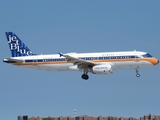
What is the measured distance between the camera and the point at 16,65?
130875mm

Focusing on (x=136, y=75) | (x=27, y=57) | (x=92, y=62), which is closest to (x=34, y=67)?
(x=27, y=57)

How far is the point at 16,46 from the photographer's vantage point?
451ft

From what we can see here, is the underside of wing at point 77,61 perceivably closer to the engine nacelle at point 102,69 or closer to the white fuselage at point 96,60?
the engine nacelle at point 102,69

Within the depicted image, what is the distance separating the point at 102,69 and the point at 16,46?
76.0ft

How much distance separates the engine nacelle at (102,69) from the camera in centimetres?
12281

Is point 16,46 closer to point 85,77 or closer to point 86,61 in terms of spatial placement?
point 85,77

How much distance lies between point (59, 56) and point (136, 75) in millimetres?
15954

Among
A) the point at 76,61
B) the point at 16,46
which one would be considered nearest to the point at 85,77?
the point at 76,61

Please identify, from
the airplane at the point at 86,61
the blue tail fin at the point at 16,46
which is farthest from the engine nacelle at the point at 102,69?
the blue tail fin at the point at 16,46

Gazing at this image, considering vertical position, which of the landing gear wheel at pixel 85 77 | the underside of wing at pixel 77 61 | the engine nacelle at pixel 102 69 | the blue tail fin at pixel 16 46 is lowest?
the landing gear wheel at pixel 85 77

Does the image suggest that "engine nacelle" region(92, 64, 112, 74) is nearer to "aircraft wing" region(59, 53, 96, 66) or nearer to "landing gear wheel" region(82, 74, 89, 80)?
"aircraft wing" region(59, 53, 96, 66)

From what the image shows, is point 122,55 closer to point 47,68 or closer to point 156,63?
point 156,63

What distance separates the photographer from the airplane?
4862 inches

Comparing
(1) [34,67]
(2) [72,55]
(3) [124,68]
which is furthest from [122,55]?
(1) [34,67]
